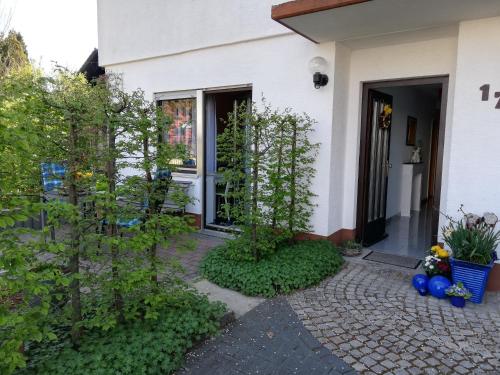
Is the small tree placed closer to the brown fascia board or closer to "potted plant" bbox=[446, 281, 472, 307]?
the brown fascia board

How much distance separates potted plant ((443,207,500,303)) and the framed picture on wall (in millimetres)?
4428

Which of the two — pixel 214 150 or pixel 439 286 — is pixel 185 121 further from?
pixel 439 286

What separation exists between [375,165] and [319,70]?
1783 mm

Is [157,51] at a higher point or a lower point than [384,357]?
higher

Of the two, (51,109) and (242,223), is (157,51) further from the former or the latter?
(51,109)

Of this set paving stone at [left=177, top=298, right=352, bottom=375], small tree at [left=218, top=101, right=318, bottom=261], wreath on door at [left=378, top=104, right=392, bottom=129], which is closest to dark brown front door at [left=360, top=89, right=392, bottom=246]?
wreath on door at [left=378, top=104, right=392, bottom=129]

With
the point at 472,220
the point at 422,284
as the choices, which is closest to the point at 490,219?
the point at 472,220

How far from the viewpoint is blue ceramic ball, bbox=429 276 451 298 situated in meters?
3.69

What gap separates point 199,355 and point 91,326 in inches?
32.0

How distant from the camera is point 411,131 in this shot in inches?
318

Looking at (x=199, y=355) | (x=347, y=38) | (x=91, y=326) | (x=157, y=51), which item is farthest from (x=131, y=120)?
(x=157, y=51)

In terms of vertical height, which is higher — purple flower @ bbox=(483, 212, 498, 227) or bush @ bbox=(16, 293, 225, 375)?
purple flower @ bbox=(483, 212, 498, 227)

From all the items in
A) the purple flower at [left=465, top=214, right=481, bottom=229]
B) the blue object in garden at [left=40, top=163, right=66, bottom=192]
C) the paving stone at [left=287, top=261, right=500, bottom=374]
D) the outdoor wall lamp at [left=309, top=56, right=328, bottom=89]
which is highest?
the outdoor wall lamp at [left=309, top=56, right=328, bottom=89]

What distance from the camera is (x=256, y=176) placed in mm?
4367
